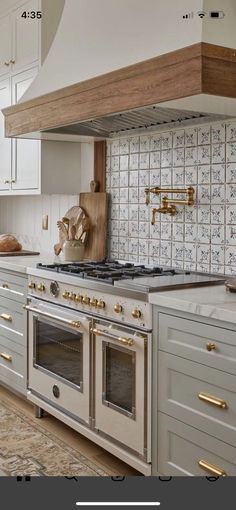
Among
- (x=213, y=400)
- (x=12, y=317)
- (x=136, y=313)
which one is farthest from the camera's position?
(x=12, y=317)

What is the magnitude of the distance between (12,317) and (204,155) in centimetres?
153

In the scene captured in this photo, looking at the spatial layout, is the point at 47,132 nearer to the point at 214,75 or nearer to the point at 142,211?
the point at 142,211

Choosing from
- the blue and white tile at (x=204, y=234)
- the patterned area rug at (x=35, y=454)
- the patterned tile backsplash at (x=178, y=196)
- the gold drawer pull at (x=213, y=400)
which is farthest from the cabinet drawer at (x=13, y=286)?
the gold drawer pull at (x=213, y=400)

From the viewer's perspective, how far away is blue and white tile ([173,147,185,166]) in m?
2.96

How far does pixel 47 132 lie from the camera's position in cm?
338

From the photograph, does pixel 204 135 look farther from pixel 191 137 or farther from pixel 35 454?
pixel 35 454

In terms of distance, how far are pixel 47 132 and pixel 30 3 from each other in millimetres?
953

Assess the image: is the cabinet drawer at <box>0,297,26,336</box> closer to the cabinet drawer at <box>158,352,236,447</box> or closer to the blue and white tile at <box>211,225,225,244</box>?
the blue and white tile at <box>211,225,225,244</box>

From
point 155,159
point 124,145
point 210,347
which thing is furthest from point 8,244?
point 210,347

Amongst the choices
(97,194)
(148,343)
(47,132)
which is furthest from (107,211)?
(148,343)

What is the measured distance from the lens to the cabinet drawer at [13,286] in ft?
11.1

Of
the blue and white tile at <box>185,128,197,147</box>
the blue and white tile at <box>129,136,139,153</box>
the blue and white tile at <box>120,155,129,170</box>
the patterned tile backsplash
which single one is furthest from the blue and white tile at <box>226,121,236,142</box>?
the blue and white tile at <box>120,155,129,170</box>

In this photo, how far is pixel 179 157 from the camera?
2986mm

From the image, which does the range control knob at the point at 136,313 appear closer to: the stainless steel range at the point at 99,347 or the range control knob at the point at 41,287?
the stainless steel range at the point at 99,347
